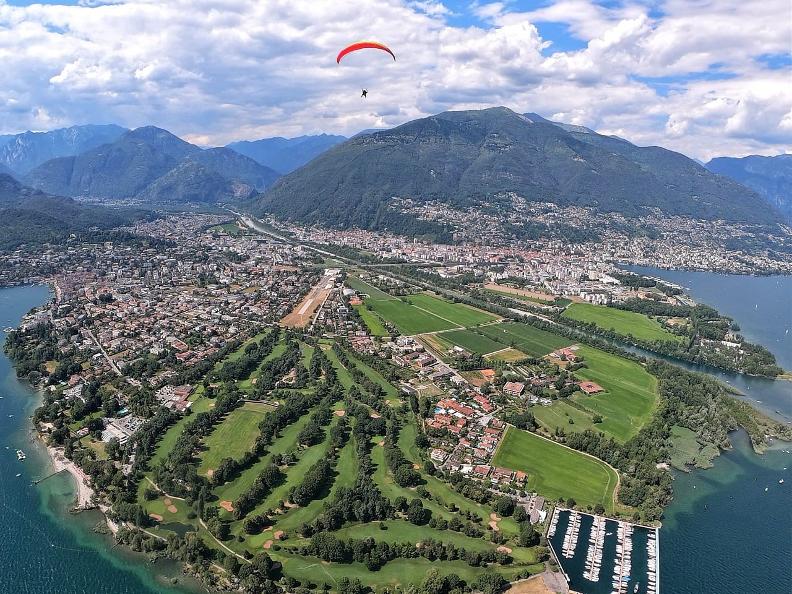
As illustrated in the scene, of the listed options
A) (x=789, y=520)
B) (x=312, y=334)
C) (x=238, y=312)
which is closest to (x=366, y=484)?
(x=789, y=520)

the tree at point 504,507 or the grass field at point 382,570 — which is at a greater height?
the tree at point 504,507

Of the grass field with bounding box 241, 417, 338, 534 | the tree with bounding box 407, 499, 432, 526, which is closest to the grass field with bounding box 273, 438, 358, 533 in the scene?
the grass field with bounding box 241, 417, 338, 534

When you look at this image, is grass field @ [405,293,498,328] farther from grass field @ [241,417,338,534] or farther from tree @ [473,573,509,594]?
tree @ [473,573,509,594]

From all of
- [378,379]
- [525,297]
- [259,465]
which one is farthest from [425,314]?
[259,465]

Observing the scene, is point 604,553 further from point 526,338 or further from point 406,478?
point 526,338

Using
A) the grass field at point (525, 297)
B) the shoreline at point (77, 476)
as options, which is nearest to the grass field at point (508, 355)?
the grass field at point (525, 297)

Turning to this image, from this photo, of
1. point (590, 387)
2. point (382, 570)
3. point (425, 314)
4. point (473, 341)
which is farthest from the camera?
point (425, 314)

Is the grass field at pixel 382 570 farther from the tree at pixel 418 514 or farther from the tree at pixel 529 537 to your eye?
the tree at pixel 418 514
